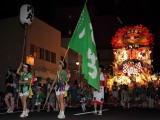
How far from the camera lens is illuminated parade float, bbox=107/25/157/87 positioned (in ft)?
141

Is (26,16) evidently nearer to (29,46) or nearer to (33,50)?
(29,46)

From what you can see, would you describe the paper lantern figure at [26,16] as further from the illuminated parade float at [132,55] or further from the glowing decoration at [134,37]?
the glowing decoration at [134,37]

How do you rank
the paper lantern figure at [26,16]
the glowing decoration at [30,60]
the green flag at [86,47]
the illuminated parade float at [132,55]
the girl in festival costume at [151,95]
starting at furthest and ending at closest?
the illuminated parade float at [132,55]
the glowing decoration at [30,60]
the girl in festival costume at [151,95]
the paper lantern figure at [26,16]
the green flag at [86,47]

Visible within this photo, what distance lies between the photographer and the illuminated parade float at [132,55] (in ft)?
141

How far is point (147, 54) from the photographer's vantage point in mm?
44844

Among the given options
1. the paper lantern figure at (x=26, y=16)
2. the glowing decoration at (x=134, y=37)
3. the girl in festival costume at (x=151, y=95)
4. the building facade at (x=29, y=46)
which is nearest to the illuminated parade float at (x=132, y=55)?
the glowing decoration at (x=134, y=37)

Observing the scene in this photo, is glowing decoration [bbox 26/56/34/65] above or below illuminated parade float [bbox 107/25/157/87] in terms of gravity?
below

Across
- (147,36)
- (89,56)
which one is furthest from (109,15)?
(89,56)

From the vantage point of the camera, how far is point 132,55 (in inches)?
1788

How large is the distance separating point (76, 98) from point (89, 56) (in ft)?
32.7

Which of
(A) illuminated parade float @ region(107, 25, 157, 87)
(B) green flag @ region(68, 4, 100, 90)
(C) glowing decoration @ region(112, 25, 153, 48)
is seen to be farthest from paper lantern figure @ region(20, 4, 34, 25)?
(C) glowing decoration @ region(112, 25, 153, 48)

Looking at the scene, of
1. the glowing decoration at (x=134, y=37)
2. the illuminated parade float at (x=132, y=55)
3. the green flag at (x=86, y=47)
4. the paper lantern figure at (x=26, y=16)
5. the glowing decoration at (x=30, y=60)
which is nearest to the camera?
the green flag at (x=86, y=47)

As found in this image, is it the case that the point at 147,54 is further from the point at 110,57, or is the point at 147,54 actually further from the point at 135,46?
the point at 110,57

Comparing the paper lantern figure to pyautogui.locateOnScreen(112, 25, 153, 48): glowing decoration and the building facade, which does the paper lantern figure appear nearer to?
the building facade
